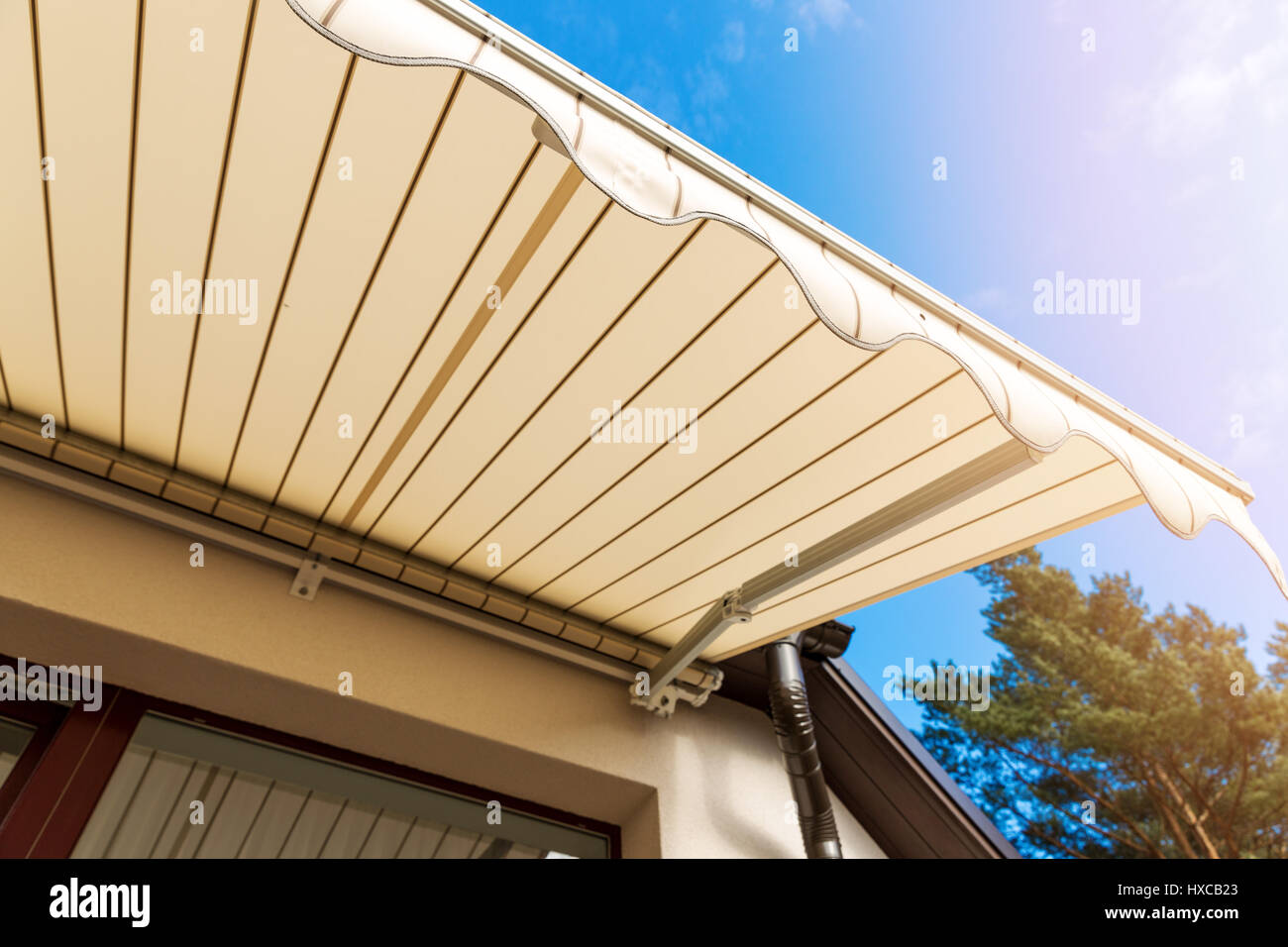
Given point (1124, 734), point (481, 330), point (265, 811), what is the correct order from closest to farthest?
point (481, 330), point (265, 811), point (1124, 734)

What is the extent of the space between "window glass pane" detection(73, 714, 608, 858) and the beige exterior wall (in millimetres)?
136

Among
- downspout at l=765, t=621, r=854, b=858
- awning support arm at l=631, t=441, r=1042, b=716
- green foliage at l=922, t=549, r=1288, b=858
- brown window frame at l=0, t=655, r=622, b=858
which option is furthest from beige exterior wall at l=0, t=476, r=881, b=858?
green foliage at l=922, t=549, r=1288, b=858

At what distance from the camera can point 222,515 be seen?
339cm

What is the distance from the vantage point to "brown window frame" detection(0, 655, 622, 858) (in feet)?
9.34

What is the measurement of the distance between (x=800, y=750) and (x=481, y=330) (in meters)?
2.64

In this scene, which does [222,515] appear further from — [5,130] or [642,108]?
[642,108]

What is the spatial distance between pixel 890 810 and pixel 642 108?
4.04 meters

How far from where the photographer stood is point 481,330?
2.62 metres

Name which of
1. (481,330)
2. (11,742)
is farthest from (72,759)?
(481,330)

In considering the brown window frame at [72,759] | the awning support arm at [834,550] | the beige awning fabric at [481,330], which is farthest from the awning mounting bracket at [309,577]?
the awning support arm at [834,550]

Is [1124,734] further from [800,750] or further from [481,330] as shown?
[481,330]

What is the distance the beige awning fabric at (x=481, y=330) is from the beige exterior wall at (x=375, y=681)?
0.34 m

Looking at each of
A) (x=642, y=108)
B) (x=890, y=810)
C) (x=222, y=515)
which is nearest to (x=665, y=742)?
(x=890, y=810)
